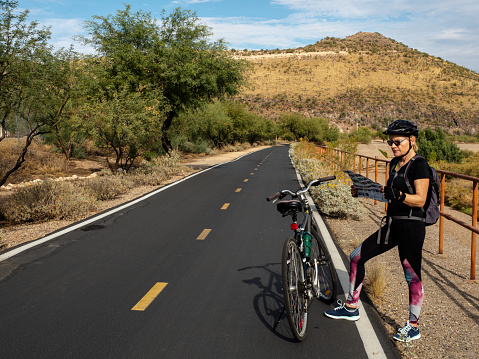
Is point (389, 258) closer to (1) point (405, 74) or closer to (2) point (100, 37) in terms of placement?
(2) point (100, 37)

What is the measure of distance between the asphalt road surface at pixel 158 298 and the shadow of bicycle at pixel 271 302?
0.04 feet

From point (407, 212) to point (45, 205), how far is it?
867 cm

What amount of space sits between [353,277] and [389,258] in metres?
2.91

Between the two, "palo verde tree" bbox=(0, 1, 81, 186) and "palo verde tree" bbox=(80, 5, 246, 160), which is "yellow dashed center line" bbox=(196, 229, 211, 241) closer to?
"palo verde tree" bbox=(0, 1, 81, 186)

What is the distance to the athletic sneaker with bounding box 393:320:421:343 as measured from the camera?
4.19m

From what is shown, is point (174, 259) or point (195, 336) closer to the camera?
point (195, 336)

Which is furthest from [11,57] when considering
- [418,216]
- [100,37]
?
[100,37]

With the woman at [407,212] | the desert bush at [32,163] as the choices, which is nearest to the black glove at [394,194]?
the woman at [407,212]

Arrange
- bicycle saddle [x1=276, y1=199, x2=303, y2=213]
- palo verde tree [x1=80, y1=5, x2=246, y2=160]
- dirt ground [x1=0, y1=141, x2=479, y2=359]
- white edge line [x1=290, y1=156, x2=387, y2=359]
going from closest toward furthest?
white edge line [x1=290, y1=156, x2=387, y2=359], dirt ground [x1=0, y1=141, x2=479, y2=359], bicycle saddle [x1=276, y1=199, x2=303, y2=213], palo verde tree [x1=80, y1=5, x2=246, y2=160]

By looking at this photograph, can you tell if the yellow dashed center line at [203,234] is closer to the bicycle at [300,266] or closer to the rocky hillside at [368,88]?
the bicycle at [300,266]

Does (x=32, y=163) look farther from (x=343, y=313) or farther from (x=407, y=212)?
(x=407, y=212)

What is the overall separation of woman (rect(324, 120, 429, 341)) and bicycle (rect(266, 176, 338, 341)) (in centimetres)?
62

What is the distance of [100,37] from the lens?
22.5m

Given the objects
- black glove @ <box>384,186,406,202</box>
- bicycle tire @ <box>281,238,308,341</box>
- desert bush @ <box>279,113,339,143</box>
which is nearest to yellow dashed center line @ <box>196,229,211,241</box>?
bicycle tire @ <box>281,238,308,341</box>
